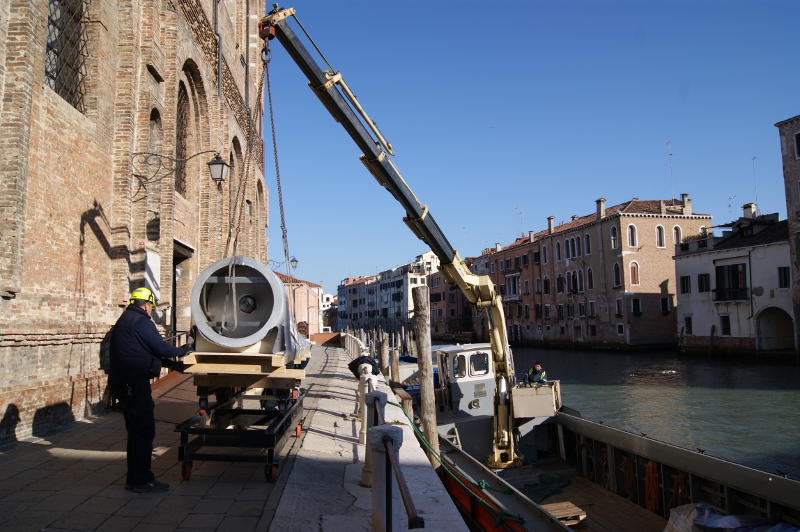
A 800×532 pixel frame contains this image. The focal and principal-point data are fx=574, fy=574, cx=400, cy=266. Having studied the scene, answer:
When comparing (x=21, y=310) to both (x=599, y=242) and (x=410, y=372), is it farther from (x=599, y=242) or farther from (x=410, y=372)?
(x=599, y=242)

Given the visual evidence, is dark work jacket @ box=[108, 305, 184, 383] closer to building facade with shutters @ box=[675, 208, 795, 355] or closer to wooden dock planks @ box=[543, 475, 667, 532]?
wooden dock planks @ box=[543, 475, 667, 532]

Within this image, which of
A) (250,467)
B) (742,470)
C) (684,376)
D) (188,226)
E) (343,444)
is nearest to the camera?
(250,467)

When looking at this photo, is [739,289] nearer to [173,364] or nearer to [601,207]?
[601,207]

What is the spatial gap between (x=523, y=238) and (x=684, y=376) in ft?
108

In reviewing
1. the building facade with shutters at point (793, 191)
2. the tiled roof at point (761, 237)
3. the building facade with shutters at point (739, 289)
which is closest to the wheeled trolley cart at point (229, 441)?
the building facade with shutters at point (793, 191)

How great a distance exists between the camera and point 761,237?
1337 inches

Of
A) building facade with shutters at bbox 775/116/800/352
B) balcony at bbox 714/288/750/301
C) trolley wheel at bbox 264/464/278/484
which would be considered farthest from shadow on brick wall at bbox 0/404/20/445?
balcony at bbox 714/288/750/301

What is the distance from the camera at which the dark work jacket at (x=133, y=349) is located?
4734mm

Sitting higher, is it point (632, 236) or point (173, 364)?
point (632, 236)

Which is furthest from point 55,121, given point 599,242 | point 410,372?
point 599,242

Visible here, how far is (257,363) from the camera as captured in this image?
5.45m

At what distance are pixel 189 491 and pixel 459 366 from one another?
1012cm

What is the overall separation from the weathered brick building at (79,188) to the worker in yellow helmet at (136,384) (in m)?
1.67

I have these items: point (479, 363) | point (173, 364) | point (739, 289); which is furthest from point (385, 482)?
point (739, 289)
